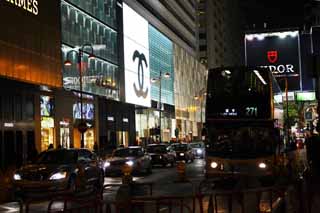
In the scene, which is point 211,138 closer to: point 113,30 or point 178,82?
point 113,30

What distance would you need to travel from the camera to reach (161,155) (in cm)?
4294

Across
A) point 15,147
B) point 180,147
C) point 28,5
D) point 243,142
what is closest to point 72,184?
point 243,142

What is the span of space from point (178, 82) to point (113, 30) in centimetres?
3905

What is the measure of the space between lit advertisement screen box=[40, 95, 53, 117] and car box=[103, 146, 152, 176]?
11.6 m

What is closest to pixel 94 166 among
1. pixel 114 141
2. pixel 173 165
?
pixel 173 165

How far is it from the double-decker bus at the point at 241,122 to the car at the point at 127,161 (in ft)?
36.3

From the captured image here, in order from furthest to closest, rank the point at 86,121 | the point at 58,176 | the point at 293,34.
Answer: the point at 86,121 < the point at 293,34 < the point at 58,176

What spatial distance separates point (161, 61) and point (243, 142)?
6548 cm

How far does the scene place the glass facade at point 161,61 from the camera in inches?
3228

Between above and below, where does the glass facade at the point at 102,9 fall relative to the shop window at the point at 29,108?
above

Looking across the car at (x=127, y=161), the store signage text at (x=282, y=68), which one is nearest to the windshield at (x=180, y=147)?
the car at (x=127, y=161)

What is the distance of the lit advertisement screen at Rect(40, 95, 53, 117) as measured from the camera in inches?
1751

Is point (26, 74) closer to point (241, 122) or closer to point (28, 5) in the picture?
point (28, 5)

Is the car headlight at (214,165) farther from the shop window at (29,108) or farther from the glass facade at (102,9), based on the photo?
the glass facade at (102,9)
